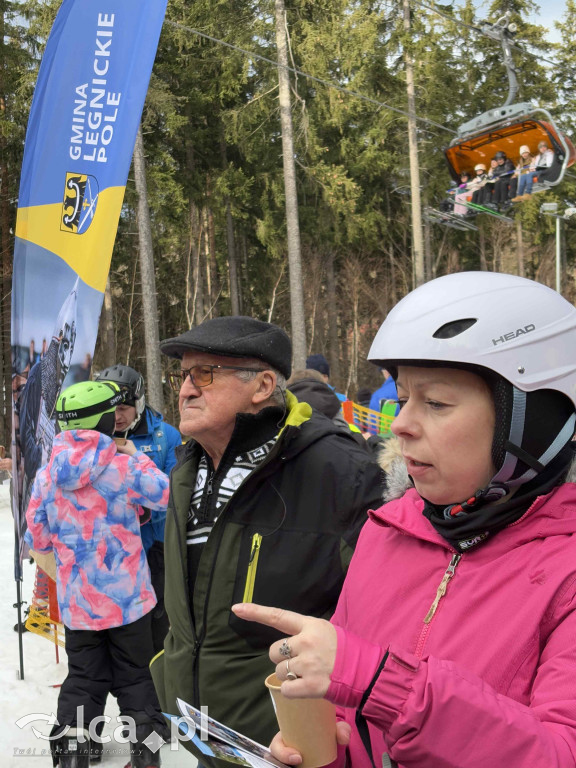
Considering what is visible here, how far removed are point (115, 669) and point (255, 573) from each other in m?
1.87

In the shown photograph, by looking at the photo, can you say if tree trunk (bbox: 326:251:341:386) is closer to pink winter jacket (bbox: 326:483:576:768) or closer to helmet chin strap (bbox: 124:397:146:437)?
helmet chin strap (bbox: 124:397:146:437)

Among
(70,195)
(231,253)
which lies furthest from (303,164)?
(70,195)

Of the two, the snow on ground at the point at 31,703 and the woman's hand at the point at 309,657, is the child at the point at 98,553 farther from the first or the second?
the woman's hand at the point at 309,657

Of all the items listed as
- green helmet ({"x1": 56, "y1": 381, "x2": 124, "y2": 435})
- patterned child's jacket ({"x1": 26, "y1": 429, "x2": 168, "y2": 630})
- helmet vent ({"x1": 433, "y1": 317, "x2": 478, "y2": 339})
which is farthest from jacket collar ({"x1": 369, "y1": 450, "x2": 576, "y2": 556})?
green helmet ({"x1": 56, "y1": 381, "x2": 124, "y2": 435})

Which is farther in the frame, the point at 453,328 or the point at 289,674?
the point at 453,328

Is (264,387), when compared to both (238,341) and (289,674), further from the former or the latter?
(289,674)

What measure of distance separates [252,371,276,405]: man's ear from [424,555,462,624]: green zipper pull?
1.37 meters

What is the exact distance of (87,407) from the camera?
3689 millimetres

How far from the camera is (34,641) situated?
5.78m

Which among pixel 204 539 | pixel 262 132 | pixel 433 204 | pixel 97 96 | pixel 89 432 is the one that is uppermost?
pixel 262 132

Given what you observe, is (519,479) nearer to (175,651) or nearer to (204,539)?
(204,539)

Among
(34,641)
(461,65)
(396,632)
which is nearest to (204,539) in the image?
(396,632)

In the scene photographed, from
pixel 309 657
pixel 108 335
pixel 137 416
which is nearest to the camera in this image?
pixel 309 657

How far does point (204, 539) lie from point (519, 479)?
1.37m
